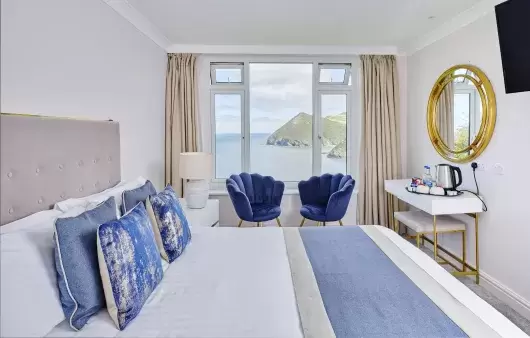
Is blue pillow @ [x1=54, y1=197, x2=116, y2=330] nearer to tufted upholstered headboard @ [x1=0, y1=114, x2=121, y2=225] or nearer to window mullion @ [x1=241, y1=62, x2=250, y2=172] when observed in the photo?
tufted upholstered headboard @ [x1=0, y1=114, x2=121, y2=225]

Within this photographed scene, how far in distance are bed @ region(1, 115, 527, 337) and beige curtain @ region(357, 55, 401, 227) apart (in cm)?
217

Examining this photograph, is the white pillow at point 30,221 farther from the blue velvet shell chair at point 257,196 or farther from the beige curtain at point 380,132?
the beige curtain at point 380,132

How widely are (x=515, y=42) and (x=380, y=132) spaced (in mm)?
2056

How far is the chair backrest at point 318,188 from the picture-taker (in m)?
4.03

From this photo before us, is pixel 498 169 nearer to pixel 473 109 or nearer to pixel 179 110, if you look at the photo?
pixel 473 109

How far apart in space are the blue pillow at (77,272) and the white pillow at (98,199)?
1.54 ft

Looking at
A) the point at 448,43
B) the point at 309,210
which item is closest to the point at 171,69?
the point at 309,210

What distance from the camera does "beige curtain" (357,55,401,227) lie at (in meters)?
4.21

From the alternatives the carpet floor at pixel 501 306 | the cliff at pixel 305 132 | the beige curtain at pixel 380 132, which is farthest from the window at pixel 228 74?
the carpet floor at pixel 501 306

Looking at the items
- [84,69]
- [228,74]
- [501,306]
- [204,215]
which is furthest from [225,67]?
[501,306]

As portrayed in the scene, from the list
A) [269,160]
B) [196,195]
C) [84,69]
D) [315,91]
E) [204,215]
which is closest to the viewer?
[84,69]

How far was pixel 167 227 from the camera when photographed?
1875 mm

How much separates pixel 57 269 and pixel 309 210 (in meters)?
2.83

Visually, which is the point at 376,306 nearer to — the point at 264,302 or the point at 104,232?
the point at 264,302
